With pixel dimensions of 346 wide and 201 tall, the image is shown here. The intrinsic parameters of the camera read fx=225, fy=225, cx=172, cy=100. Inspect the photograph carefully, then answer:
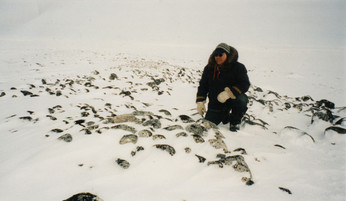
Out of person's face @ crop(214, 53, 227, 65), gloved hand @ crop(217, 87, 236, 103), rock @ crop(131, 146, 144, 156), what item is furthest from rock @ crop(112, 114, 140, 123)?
person's face @ crop(214, 53, 227, 65)

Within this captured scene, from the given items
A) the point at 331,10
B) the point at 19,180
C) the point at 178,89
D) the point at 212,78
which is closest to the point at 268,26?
the point at 331,10

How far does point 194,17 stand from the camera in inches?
2020

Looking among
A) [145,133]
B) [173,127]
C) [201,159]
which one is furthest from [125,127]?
[201,159]

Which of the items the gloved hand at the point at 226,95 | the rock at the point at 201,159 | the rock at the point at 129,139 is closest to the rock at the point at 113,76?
the gloved hand at the point at 226,95

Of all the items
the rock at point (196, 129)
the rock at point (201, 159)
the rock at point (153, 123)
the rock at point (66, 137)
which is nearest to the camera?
the rock at point (201, 159)

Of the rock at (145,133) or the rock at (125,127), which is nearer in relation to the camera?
the rock at (145,133)

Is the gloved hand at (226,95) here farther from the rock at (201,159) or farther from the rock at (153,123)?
the rock at (201,159)

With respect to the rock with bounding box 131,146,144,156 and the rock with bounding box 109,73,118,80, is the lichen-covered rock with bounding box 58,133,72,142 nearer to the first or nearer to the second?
the rock with bounding box 131,146,144,156

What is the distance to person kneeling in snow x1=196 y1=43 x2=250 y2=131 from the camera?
402cm

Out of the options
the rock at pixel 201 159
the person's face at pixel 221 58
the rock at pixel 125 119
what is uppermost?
the person's face at pixel 221 58

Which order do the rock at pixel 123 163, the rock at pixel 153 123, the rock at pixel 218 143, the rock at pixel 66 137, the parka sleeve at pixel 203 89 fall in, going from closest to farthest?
the rock at pixel 123 163 < the rock at pixel 66 137 < the rock at pixel 218 143 < the rock at pixel 153 123 < the parka sleeve at pixel 203 89

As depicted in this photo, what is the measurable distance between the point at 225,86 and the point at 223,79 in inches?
6.2

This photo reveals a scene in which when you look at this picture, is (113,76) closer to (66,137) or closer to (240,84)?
(66,137)

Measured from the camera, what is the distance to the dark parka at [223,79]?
4031mm
